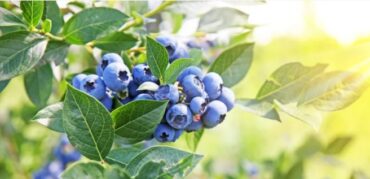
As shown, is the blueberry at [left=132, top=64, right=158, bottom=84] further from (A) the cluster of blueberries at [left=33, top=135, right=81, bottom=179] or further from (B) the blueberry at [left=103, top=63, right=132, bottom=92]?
(A) the cluster of blueberries at [left=33, top=135, right=81, bottom=179]

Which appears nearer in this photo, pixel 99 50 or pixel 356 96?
pixel 356 96

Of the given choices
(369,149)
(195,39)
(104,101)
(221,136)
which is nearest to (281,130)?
(221,136)

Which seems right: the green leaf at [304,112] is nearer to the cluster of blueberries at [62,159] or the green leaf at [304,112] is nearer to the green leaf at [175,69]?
the green leaf at [175,69]

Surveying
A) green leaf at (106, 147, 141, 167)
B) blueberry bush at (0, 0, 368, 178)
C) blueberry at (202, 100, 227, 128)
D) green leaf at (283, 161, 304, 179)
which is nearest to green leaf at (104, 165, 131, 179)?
blueberry bush at (0, 0, 368, 178)

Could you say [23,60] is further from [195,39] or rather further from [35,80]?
[195,39]

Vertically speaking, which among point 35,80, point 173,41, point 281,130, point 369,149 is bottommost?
point 281,130

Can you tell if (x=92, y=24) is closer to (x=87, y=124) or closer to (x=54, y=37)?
(x=54, y=37)

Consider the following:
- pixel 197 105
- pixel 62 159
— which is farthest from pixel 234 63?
pixel 62 159
